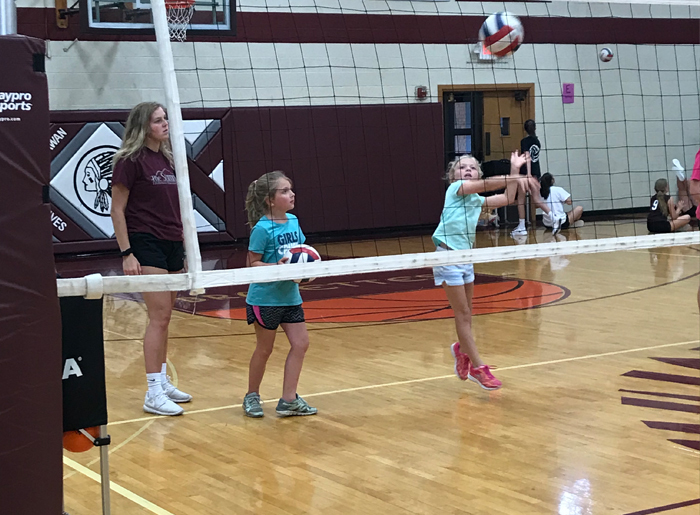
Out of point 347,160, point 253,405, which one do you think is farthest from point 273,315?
point 347,160

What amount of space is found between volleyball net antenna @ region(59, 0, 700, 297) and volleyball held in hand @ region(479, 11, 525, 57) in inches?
184

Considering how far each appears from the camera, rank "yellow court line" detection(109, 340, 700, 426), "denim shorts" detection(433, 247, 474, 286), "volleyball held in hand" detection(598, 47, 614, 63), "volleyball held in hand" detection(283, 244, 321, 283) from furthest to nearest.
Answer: "volleyball held in hand" detection(598, 47, 614, 63)
"denim shorts" detection(433, 247, 474, 286)
"yellow court line" detection(109, 340, 700, 426)
"volleyball held in hand" detection(283, 244, 321, 283)

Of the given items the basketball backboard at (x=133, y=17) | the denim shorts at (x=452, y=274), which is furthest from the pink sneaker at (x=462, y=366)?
the basketball backboard at (x=133, y=17)

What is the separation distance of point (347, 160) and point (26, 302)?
36.8 feet

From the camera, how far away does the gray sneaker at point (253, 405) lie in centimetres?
459

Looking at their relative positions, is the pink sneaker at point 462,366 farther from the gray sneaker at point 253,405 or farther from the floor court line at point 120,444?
the floor court line at point 120,444

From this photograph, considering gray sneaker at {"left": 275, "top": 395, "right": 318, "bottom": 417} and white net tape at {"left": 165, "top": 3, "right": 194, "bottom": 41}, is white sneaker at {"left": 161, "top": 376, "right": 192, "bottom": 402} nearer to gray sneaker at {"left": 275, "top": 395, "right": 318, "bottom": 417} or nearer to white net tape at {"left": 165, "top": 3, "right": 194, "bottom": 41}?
gray sneaker at {"left": 275, "top": 395, "right": 318, "bottom": 417}

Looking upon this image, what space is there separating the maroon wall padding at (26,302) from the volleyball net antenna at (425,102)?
8.78 metres

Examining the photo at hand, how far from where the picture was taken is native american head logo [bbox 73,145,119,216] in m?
12.0

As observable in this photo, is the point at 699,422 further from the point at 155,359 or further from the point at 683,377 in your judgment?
the point at 155,359

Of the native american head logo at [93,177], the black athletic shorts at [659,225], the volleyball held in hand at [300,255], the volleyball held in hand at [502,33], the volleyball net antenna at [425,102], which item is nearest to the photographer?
the volleyball held in hand at [300,255]

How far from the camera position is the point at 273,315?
4.49 metres

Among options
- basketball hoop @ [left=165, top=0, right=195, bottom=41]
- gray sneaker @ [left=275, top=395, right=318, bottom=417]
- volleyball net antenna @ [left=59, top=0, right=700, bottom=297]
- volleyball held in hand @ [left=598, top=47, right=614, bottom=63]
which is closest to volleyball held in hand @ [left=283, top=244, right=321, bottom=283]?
gray sneaker @ [left=275, top=395, right=318, bottom=417]

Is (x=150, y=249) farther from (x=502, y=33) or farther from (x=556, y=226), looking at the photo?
(x=556, y=226)
